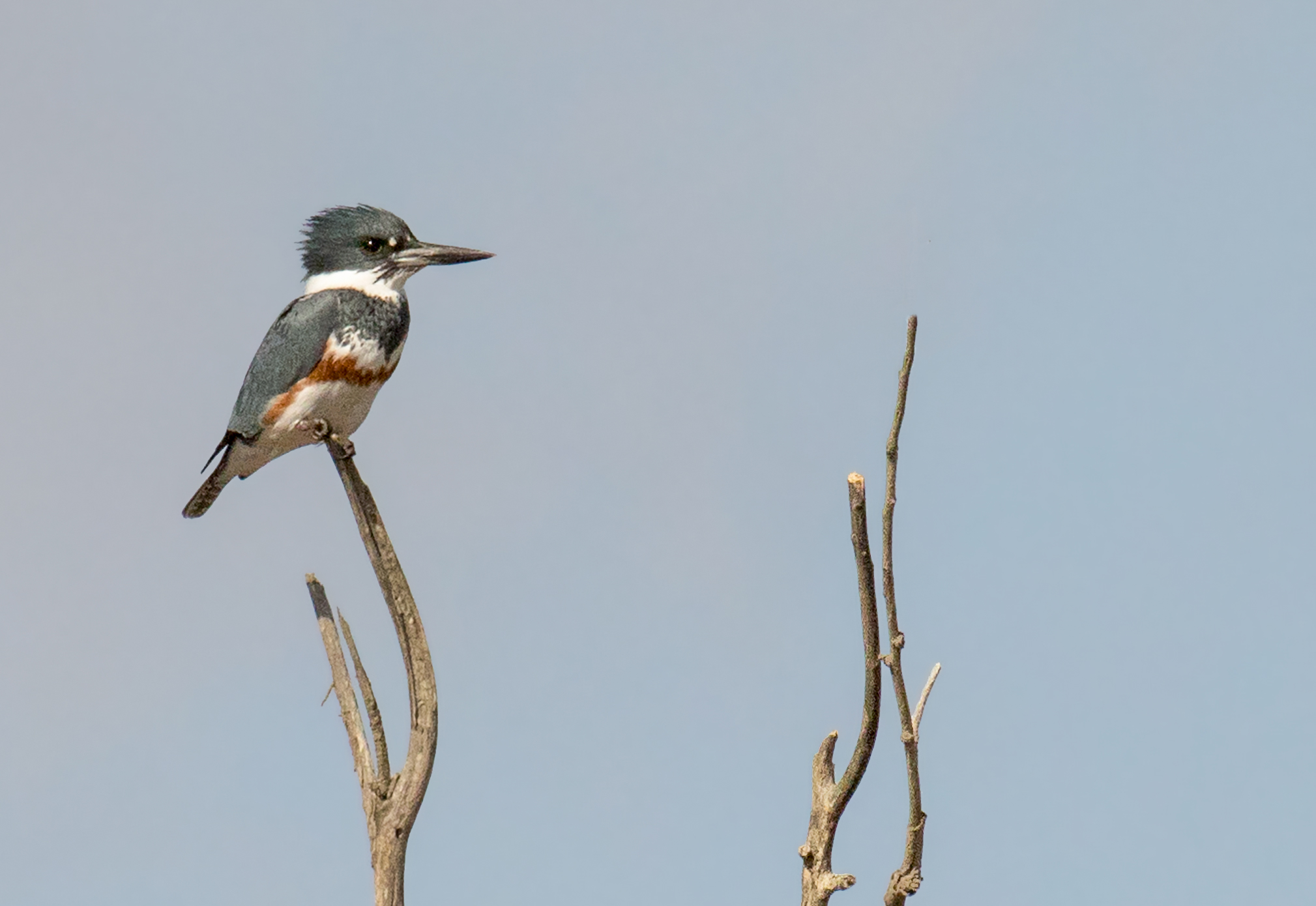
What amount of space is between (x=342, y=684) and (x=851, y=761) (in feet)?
6.36

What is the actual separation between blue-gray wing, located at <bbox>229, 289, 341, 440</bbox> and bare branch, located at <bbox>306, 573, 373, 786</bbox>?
693 mm

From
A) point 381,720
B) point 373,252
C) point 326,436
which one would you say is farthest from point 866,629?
point 373,252

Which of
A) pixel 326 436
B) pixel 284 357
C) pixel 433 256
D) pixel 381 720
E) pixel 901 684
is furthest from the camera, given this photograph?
pixel 433 256

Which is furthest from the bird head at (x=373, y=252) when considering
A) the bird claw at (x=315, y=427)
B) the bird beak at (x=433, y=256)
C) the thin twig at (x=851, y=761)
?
the thin twig at (x=851, y=761)

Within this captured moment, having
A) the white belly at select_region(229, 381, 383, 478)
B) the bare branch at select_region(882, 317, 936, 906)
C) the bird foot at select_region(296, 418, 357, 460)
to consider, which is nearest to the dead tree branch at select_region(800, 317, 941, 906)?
the bare branch at select_region(882, 317, 936, 906)

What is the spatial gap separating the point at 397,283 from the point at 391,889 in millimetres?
2281

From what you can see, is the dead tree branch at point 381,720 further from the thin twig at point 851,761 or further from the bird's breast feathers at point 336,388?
the thin twig at point 851,761

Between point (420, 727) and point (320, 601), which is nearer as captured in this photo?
point (420, 727)

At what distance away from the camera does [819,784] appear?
3395mm

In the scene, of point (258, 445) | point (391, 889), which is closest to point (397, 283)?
point (258, 445)

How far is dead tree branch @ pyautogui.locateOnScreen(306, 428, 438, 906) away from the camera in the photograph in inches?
166

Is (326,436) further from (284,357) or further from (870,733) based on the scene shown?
(870,733)

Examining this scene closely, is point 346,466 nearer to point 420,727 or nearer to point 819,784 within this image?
point 420,727

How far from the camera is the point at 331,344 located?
4.98 meters
